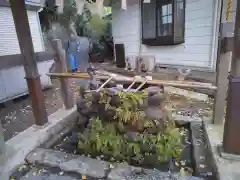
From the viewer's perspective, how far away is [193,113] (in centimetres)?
329

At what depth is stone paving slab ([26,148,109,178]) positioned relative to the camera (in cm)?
181

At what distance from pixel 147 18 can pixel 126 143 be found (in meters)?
4.58

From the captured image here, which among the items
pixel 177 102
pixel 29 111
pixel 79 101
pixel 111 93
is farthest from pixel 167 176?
pixel 29 111

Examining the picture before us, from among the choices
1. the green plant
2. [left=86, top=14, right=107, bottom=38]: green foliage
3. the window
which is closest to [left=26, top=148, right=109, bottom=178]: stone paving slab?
the green plant

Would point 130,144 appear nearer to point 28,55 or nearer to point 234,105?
point 234,105

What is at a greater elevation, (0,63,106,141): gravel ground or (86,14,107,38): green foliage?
(86,14,107,38): green foliage

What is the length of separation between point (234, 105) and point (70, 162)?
5.27 ft

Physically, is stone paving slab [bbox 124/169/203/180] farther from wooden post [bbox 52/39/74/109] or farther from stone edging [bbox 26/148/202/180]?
wooden post [bbox 52/39/74/109]

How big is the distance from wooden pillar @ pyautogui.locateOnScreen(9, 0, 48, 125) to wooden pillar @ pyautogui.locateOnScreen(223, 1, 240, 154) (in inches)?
84.6

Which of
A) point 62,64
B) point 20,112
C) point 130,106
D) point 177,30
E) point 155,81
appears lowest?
point 20,112

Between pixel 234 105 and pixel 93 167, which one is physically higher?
pixel 234 105

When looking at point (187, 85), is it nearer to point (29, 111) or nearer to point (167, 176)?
point (167, 176)

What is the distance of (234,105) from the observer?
5.57ft

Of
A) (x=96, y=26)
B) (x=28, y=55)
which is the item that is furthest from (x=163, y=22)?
(x=96, y=26)
